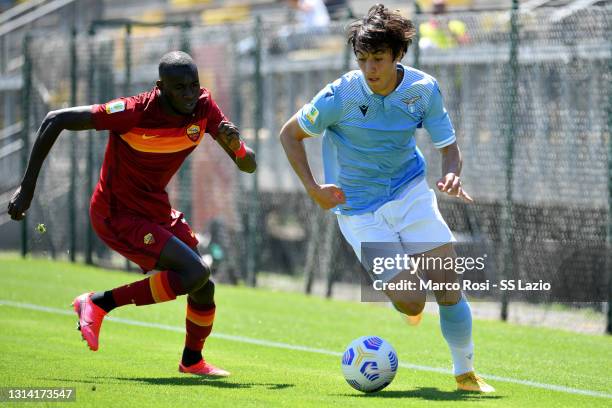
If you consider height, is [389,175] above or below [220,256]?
above

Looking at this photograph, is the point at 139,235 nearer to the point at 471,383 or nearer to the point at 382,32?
the point at 382,32

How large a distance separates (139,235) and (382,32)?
216cm

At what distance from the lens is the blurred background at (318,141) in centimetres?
1132

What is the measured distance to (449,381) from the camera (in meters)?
7.57

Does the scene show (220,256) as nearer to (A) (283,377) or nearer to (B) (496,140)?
(B) (496,140)

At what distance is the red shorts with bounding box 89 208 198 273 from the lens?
733 cm

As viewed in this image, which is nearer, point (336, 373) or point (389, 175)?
point (389, 175)

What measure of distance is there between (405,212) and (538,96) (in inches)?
199

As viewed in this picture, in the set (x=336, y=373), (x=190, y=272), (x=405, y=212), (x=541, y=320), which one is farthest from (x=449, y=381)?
(x=541, y=320)

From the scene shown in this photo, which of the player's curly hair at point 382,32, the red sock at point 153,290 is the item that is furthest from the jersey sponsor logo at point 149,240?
the player's curly hair at point 382,32

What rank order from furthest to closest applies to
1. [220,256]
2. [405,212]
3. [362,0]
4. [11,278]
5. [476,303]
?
[362,0] → [220,256] → [11,278] → [476,303] → [405,212]

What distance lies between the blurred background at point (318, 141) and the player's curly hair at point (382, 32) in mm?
4710

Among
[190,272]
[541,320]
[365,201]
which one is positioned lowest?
[541,320]

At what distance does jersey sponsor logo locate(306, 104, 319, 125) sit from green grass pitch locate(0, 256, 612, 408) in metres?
1.72
